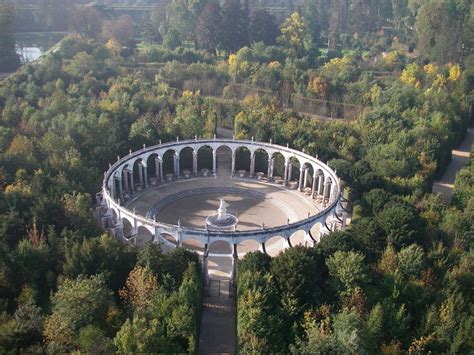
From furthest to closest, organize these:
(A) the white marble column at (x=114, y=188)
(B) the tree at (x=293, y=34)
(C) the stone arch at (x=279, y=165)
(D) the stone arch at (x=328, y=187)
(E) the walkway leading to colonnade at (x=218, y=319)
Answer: (B) the tree at (x=293, y=34) → (C) the stone arch at (x=279, y=165) → (D) the stone arch at (x=328, y=187) → (A) the white marble column at (x=114, y=188) → (E) the walkway leading to colonnade at (x=218, y=319)

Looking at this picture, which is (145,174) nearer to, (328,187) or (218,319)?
(328,187)

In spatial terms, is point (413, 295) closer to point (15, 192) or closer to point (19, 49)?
point (15, 192)

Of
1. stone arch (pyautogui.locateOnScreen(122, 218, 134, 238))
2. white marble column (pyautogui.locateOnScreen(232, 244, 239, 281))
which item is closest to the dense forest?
white marble column (pyautogui.locateOnScreen(232, 244, 239, 281))

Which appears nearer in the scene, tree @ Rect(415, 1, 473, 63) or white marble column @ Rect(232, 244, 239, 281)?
white marble column @ Rect(232, 244, 239, 281)

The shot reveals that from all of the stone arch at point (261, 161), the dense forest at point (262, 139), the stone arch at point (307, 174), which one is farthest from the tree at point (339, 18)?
the stone arch at point (307, 174)

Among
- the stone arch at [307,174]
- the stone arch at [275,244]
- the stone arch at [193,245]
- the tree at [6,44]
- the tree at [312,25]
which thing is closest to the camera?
the stone arch at [275,244]

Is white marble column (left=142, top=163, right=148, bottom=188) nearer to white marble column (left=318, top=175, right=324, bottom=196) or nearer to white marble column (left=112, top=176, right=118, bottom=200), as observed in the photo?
white marble column (left=112, top=176, right=118, bottom=200)

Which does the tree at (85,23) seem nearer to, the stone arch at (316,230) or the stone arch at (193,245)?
the stone arch at (193,245)
